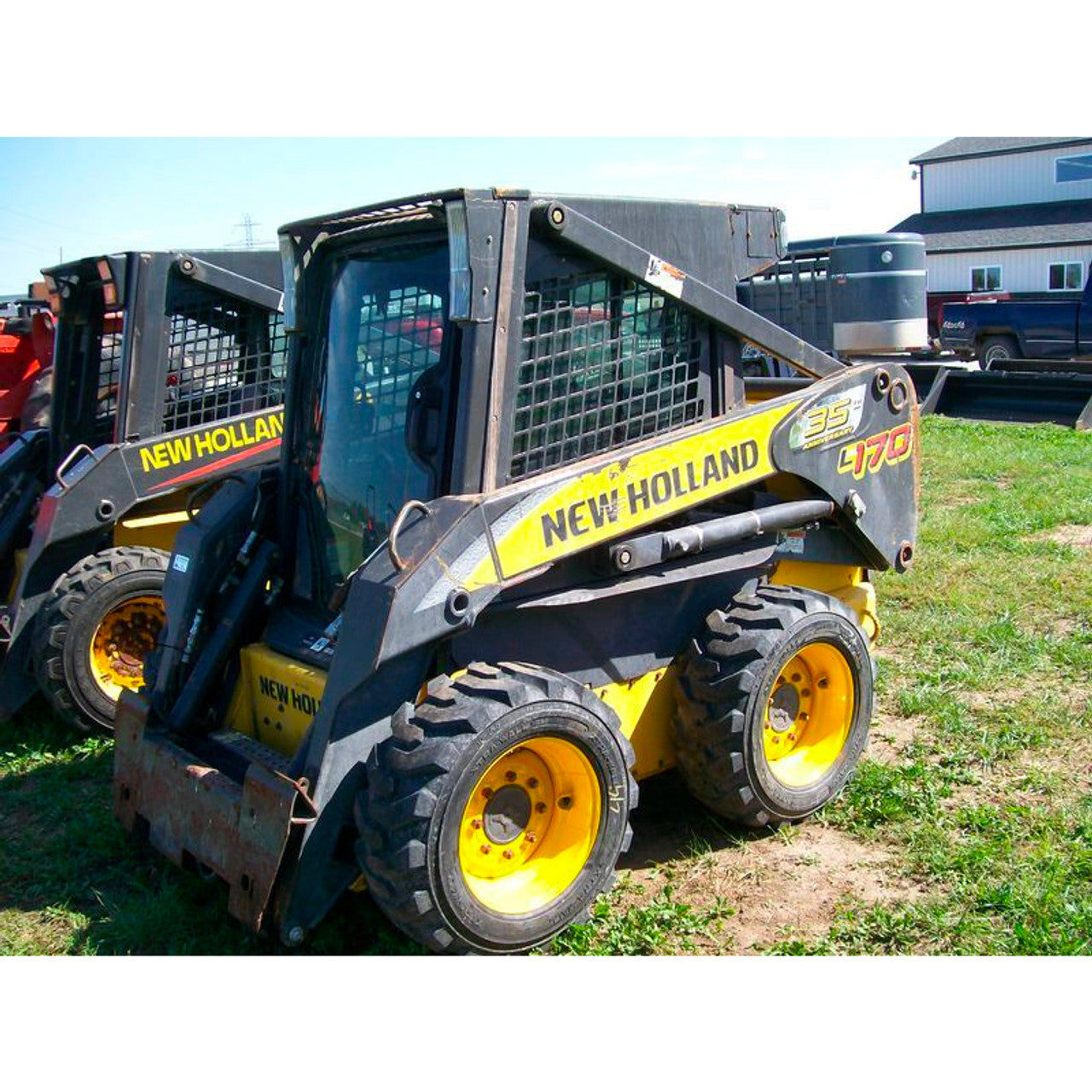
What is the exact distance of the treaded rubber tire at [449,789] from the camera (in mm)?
3445

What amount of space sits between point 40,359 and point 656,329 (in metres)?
7.48

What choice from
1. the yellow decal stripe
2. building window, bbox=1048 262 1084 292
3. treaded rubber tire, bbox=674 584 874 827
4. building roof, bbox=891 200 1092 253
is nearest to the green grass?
treaded rubber tire, bbox=674 584 874 827

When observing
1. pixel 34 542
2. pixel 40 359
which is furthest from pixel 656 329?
pixel 40 359

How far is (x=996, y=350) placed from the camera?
866 inches

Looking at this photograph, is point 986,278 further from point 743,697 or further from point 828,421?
point 743,697

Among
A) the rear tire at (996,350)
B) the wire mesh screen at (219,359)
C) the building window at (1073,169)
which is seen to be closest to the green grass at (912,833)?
the wire mesh screen at (219,359)

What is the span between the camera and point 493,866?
3.83 m

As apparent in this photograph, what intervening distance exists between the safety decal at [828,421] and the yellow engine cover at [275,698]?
1898 millimetres

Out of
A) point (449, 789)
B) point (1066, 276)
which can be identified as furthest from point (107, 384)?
point (1066, 276)

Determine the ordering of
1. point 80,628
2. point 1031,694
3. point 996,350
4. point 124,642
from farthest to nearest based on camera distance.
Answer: point 996,350
point 124,642
point 80,628
point 1031,694

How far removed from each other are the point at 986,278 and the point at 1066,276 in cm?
232

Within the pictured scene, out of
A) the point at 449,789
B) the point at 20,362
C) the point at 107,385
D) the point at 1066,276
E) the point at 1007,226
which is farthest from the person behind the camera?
the point at 1007,226

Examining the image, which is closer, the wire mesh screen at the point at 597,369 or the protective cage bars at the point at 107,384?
the wire mesh screen at the point at 597,369

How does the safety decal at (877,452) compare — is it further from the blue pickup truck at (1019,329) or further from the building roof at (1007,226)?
the building roof at (1007,226)
